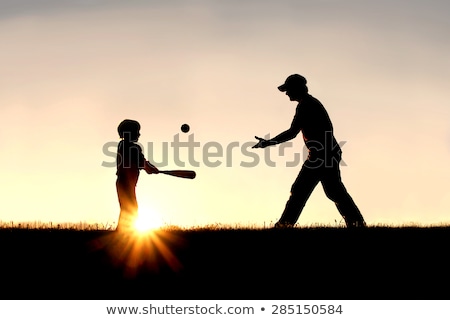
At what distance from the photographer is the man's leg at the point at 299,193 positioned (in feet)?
51.2

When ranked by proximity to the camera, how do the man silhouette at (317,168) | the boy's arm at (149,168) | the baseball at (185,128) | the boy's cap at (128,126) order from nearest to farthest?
the boy's cap at (128,126) < the boy's arm at (149,168) < the man silhouette at (317,168) < the baseball at (185,128)

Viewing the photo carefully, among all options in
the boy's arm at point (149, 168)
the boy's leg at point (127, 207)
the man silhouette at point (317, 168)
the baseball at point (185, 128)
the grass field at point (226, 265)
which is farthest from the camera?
the baseball at point (185, 128)

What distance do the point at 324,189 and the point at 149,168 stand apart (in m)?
3.56

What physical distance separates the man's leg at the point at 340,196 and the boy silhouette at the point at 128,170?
379cm

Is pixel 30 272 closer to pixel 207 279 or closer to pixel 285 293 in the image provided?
pixel 207 279

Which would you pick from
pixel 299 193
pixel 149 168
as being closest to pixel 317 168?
pixel 299 193

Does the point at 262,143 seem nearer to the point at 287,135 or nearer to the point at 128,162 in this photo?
the point at 287,135

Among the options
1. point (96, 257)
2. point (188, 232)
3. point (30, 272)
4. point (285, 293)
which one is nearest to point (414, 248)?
point (285, 293)

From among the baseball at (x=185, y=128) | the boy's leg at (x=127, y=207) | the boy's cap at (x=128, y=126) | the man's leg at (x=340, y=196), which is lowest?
the boy's leg at (x=127, y=207)

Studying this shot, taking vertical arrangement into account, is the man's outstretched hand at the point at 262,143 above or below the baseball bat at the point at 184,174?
above

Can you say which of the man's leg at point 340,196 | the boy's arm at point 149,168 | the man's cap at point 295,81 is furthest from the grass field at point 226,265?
the man's cap at point 295,81

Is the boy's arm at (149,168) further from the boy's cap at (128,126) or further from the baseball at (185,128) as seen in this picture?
the baseball at (185,128)

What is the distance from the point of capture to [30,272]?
36.1 ft
